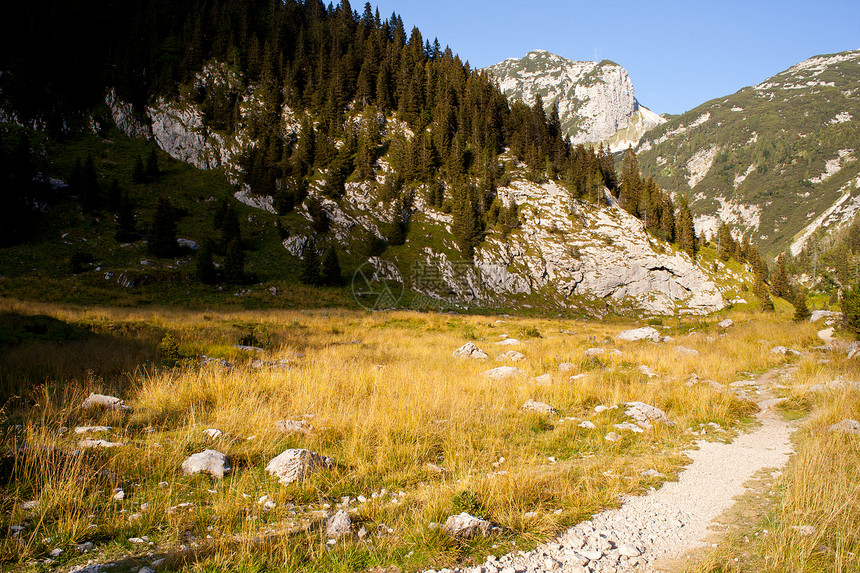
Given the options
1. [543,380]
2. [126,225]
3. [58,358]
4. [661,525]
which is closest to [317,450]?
[661,525]

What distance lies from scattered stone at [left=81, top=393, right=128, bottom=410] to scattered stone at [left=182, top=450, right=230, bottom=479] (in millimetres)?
2511

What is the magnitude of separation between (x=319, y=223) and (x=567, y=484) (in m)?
47.2

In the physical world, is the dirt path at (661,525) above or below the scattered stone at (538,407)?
above

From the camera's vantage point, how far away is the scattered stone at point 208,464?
405 centimetres

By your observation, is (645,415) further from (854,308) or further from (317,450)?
(854,308)

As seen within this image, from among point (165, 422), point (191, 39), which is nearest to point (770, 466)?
point (165, 422)

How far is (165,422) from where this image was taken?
17.7 ft

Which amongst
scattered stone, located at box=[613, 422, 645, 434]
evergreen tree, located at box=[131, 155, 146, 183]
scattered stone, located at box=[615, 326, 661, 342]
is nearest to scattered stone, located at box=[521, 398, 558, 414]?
scattered stone, located at box=[613, 422, 645, 434]

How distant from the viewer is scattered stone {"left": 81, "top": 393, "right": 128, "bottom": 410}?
558 cm

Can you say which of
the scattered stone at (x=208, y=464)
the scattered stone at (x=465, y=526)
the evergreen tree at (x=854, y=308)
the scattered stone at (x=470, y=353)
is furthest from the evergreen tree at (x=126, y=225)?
the evergreen tree at (x=854, y=308)

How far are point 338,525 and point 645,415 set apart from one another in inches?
235

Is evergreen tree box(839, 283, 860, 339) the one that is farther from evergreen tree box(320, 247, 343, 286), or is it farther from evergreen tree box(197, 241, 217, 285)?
evergreen tree box(197, 241, 217, 285)

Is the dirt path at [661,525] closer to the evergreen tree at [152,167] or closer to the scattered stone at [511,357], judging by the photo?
the scattered stone at [511,357]

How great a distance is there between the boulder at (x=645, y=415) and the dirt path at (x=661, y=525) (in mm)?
952
